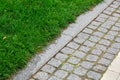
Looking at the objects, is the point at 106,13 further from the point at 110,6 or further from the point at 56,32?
the point at 56,32

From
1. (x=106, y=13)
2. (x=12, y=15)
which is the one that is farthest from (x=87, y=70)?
(x=106, y=13)

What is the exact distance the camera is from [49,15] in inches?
220

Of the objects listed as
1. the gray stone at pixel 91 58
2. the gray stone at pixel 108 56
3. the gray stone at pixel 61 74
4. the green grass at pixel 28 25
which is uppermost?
the green grass at pixel 28 25

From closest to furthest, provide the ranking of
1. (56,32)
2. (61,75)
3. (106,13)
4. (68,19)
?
(61,75), (56,32), (68,19), (106,13)

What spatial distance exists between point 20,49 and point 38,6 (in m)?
1.39

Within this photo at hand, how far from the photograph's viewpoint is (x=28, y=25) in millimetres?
5215

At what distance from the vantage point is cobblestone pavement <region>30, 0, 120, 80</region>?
4488 mm

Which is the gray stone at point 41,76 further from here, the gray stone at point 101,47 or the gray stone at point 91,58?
the gray stone at point 101,47

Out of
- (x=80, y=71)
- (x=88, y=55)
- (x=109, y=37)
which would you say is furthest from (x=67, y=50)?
(x=109, y=37)

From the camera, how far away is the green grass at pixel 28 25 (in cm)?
447

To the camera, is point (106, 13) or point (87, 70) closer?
point (87, 70)

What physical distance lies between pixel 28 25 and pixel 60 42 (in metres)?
0.62

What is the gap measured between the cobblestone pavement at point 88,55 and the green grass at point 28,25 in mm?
344

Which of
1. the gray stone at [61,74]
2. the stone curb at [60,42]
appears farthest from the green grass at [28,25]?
the gray stone at [61,74]
